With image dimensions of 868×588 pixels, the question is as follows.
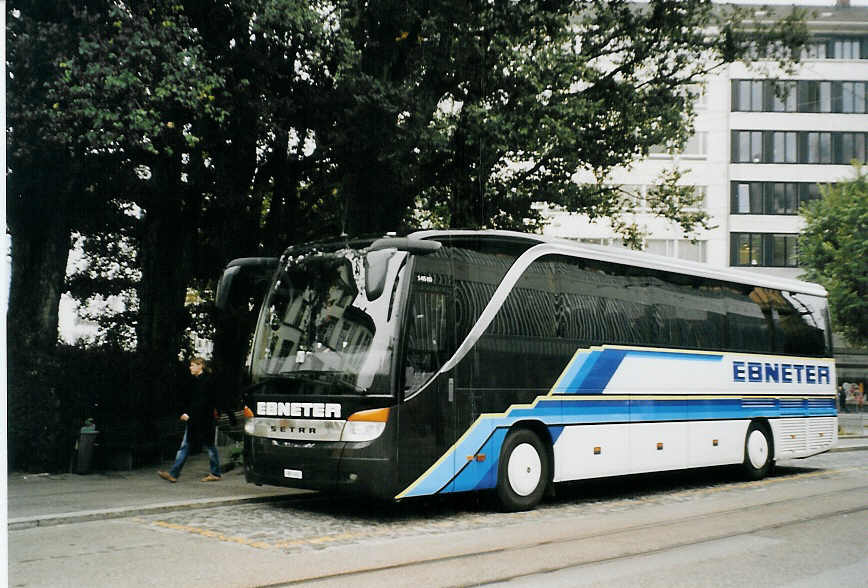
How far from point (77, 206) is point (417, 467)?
937cm

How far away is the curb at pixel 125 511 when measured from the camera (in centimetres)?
1047

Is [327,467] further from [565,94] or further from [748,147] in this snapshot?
[748,147]

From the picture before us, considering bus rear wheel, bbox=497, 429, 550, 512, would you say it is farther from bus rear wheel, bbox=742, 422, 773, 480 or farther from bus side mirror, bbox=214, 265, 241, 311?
bus rear wheel, bbox=742, 422, 773, 480

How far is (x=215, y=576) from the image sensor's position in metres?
7.73

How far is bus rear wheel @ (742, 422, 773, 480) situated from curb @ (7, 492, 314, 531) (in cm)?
805

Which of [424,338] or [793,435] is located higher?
[424,338]

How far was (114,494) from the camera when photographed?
42.2 feet

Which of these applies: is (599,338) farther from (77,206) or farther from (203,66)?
(77,206)

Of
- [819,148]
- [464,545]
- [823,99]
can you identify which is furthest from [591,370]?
[823,99]

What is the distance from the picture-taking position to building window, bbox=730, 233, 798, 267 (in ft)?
194

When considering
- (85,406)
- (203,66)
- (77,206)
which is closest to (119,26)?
(203,66)

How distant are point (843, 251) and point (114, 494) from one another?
40.0 meters

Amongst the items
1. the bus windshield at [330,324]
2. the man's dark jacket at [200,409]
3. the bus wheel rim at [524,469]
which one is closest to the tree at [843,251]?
the bus wheel rim at [524,469]

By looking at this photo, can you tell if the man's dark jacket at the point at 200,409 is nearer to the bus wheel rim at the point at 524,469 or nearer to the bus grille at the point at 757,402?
the bus wheel rim at the point at 524,469
